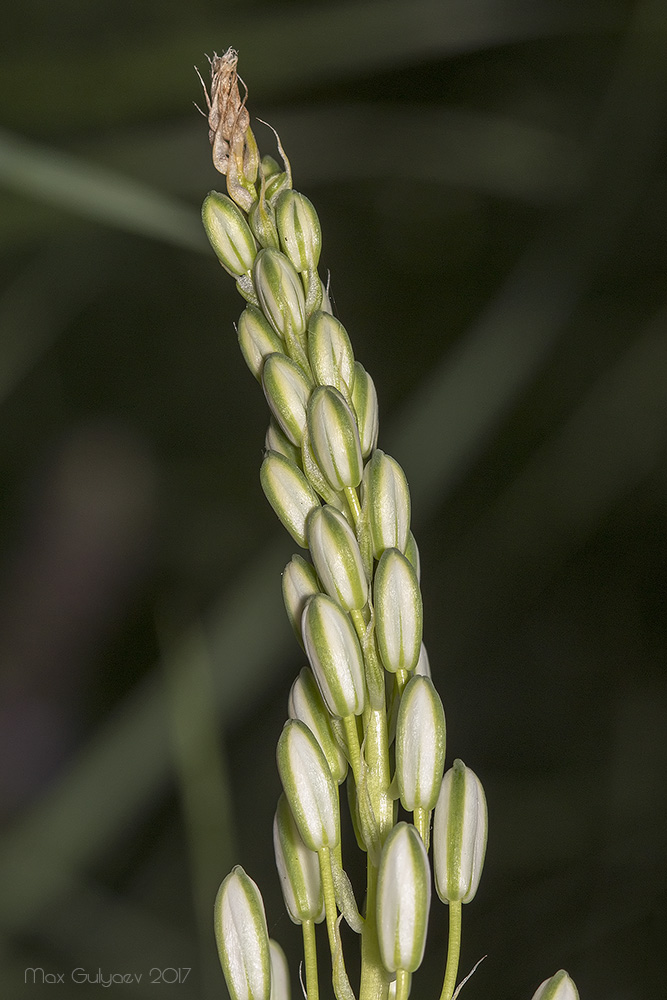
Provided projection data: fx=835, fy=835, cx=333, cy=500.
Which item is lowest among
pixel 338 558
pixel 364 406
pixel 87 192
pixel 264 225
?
pixel 338 558

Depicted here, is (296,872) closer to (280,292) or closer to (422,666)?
(422,666)

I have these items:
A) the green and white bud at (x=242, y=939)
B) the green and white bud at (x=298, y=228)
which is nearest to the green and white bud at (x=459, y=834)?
the green and white bud at (x=242, y=939)

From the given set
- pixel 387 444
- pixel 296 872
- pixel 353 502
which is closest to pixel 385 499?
pixel 353 502

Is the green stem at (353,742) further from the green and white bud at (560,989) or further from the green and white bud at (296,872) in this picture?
the green and white bud at (560,989)

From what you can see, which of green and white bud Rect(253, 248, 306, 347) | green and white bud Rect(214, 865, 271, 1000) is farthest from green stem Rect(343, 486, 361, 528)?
green and white bud Rect(214, 865, 271, 1000)

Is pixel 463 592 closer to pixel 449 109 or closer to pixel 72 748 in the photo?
pixel 72 748

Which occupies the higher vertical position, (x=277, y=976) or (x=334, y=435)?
(x=334, y=435)

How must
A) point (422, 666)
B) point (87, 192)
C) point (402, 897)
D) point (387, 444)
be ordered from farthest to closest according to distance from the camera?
point (387, 444)
point (87, 192)
point (422, 666)
point (402, 897)

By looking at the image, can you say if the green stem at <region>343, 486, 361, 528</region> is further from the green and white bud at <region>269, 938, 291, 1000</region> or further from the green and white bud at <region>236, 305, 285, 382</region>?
the green and white bud at <region>269, 938, 291, 1000</region>
